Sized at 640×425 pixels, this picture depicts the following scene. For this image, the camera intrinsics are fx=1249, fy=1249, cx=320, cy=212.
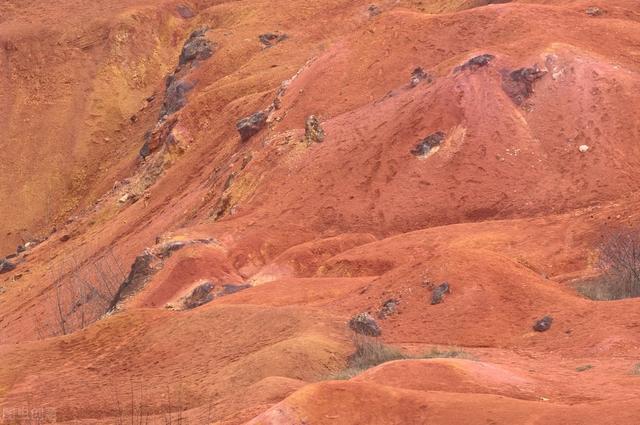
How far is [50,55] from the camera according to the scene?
259ft

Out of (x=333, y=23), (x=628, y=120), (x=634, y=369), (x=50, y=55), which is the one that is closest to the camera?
(x=634, y=369)

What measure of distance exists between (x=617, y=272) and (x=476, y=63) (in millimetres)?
14764

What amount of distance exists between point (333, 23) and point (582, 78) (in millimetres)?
28788

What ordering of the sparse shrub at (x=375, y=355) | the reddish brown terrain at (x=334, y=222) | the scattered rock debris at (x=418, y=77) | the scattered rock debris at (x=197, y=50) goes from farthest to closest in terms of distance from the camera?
the scattered rock debris at (x=197, y=50) → the scattered rock debris at (x=418, y=77) → the sparse shrub at (x=375, y=355) → the reddish brown terrain at (x=334, y=222)

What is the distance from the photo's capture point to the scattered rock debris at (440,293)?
88.1 ft

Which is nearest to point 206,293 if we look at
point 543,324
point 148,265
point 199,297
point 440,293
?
point 199,297

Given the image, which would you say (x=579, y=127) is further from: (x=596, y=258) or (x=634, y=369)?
(x=634, y=369)

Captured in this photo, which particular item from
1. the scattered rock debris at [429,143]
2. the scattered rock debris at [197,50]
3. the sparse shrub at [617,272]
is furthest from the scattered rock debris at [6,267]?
the sparse shrub at [617,272]

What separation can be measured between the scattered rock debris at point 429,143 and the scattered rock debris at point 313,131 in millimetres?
4489

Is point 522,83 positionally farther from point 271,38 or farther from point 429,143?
point 271,38

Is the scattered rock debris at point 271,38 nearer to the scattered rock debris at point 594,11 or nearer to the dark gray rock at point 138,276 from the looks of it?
the scattered rock debris at point 594,11

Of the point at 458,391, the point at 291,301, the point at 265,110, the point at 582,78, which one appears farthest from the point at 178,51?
the point at 458,391

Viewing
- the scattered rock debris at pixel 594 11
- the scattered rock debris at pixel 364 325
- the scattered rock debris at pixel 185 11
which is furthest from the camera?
the scattered rock debris at pixel 185 11

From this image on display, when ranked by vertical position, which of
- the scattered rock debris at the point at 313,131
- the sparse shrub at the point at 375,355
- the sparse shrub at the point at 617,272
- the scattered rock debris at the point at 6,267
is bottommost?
the scattered rock debris at the point at 6,267
